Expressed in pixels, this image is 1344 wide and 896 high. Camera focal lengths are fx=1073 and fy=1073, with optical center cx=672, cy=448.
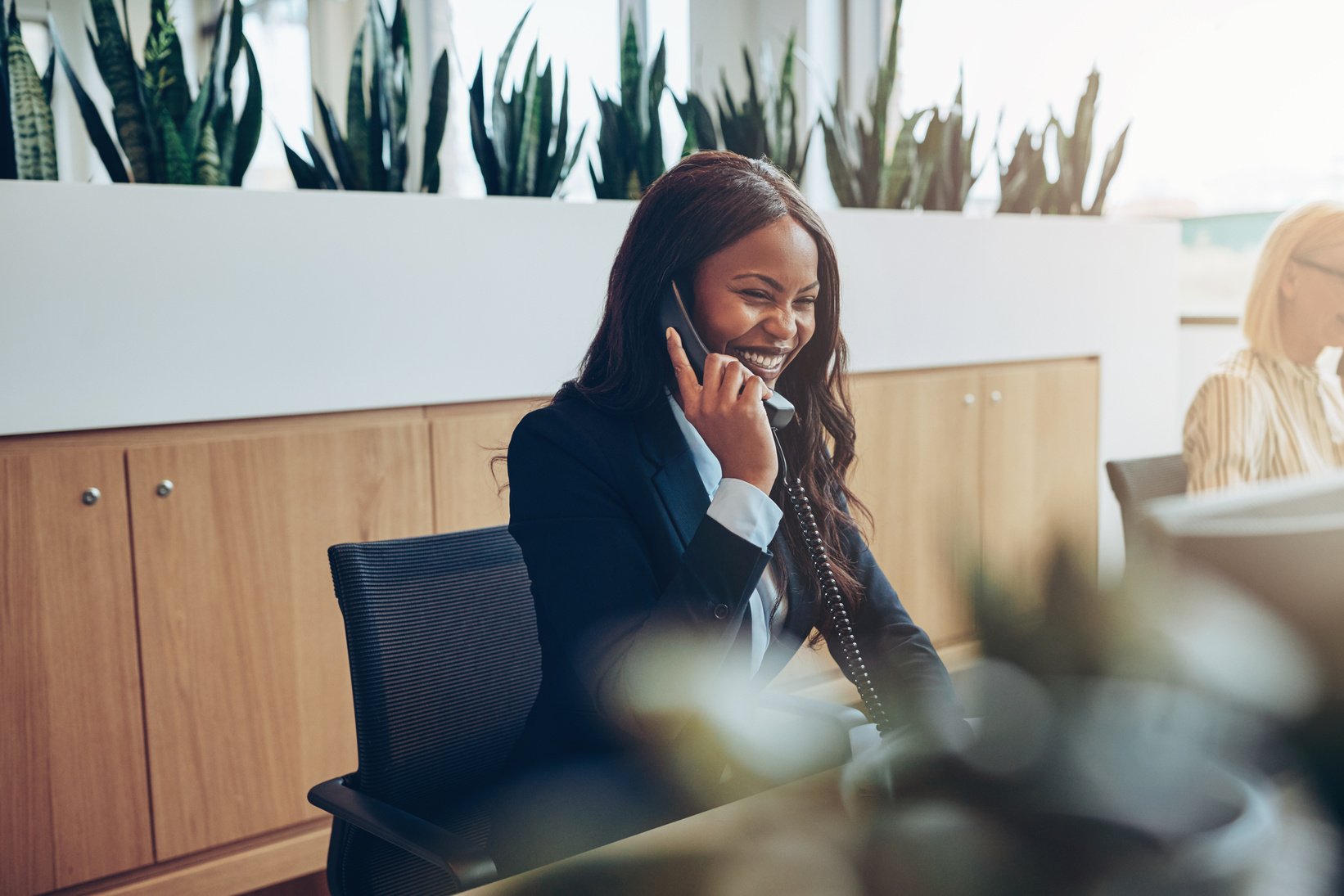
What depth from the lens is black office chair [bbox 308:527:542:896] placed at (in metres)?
1.16

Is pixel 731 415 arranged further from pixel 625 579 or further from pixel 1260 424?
pixel 1260 424

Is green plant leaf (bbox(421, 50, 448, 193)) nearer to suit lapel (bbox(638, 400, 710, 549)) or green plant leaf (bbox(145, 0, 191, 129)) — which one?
green plant leaf (bbox(145, 0, 191, 129))

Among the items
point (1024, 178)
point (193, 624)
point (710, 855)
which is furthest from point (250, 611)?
point (1024, 178)

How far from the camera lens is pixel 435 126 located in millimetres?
2246

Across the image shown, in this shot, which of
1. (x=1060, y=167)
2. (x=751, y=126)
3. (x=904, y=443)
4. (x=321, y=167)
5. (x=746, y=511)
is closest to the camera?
(x=746, y=511)

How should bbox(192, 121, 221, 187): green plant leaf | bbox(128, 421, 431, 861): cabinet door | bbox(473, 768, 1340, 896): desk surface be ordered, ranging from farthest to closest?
1. bbox(192, 121, 221, 187): green plant leaf
2. bbox(128, 421, 431, 861): cabinet door
3. bbox(473, 768, 1340, 896): desk surface

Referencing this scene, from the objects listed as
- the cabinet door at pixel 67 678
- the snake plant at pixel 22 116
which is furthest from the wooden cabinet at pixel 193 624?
the snake plant at pixel 22 116

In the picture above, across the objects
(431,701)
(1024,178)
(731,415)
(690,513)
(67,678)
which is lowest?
(67,678)

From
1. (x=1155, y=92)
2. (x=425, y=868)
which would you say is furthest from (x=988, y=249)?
(x=425, y=868)

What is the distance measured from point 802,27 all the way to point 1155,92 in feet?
4.18

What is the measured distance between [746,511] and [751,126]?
1841mm

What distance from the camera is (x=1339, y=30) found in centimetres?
316

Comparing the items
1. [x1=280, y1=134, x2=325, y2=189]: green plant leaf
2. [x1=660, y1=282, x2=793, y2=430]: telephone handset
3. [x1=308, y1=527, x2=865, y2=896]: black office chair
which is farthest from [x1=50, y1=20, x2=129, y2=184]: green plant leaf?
[x1=660, y1=282, x2=793, y2=430]: telephone handset

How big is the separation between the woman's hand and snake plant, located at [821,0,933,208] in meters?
1.89
